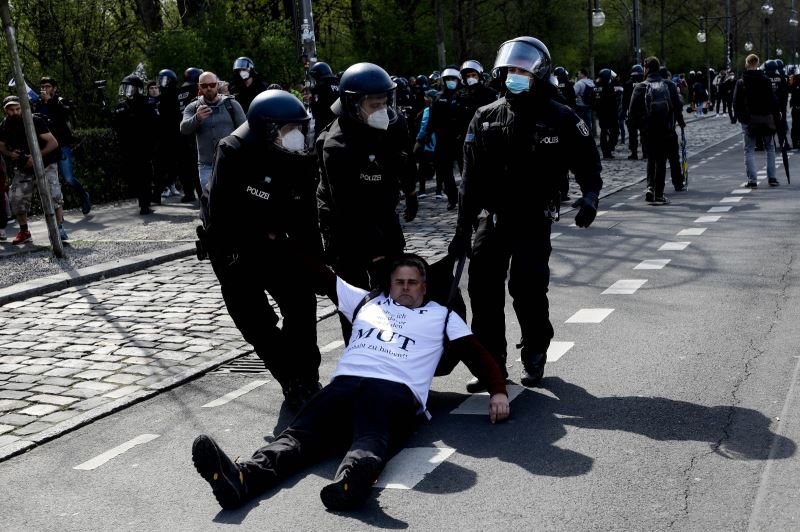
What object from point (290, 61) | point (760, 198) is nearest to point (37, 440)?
point (760, 198)

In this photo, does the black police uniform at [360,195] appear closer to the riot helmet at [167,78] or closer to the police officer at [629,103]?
the riot helmet at [167,78]

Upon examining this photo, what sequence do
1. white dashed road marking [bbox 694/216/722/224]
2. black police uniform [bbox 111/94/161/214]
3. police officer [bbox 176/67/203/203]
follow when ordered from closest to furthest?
white dashed road marking [bbox 694/216/722/224]
police officer [bbox 176/67/203/203]
black police uniform [bbox 111/94/161/214]

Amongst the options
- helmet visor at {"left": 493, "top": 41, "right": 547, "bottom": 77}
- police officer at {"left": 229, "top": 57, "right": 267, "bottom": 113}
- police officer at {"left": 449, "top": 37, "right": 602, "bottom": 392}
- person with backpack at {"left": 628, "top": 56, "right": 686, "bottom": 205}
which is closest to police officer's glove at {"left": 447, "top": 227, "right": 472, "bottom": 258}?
police officer at {"left": 449, "top": 37, "right": 602, "bottom": 392}

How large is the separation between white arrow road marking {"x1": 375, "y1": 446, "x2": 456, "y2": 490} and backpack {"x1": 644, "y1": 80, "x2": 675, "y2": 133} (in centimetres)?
1087

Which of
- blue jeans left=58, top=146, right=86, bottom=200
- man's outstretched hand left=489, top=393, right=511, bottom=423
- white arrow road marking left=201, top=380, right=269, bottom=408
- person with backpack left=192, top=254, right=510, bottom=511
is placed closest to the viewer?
person with backpack left=192, top=254, right=510, bottom=511

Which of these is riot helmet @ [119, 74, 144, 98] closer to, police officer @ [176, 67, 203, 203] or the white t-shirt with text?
police officer @ [176, 67, 203, 203]

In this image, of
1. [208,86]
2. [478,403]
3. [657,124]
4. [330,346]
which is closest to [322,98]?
[208,86]

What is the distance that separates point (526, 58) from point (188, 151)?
1101 cm

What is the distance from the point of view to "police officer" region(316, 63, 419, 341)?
6352 millimetres

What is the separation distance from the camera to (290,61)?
23.4 meters

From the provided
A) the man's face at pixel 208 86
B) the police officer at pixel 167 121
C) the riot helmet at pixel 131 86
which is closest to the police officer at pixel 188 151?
the police officer at pixel 167 121

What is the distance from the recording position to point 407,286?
5.95 m

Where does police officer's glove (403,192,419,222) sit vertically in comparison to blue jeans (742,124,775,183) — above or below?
above

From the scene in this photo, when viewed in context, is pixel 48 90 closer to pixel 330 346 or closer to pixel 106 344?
pixel 106 344
